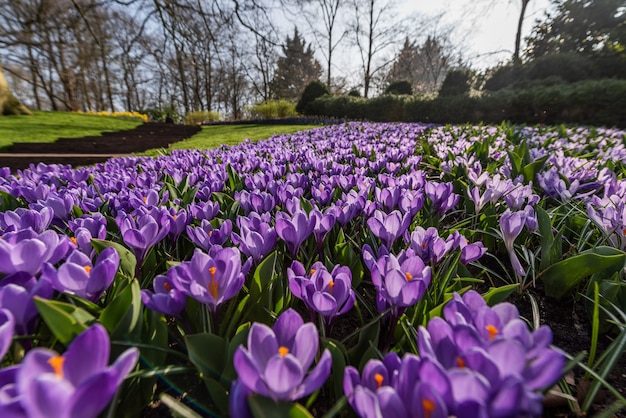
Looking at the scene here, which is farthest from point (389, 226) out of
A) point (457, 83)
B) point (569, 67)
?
point (569, 67)

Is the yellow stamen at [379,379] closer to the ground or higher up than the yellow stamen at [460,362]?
closer to the ground

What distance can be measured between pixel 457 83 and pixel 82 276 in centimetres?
2099

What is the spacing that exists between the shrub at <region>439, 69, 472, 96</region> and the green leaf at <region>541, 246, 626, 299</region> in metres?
19.6

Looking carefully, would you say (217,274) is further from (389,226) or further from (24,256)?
(389,226)

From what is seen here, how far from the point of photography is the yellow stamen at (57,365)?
0.42 meters

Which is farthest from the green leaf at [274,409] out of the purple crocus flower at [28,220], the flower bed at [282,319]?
the purple crocus flower at [28,220]

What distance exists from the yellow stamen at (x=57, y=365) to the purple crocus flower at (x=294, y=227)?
2.11ft

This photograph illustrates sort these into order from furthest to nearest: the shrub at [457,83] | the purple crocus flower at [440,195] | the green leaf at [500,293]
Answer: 1. the shrub at [457,83]
2. the purple crocus flower at [440,195]
3. the green leaf at [500,293]

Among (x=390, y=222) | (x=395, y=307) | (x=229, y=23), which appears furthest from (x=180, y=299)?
(x=229, y=23)

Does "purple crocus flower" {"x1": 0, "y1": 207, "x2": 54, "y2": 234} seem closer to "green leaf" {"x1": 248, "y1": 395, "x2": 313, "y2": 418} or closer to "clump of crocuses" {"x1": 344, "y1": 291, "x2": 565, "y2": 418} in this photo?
"green leaf" {"x1": 248, "y1": 395, "x2": 313, "y2": 418}

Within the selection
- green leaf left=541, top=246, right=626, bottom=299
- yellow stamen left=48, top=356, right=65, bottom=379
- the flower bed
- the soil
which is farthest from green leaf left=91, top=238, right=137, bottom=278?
the soil

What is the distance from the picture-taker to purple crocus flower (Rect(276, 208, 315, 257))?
3.34 feet

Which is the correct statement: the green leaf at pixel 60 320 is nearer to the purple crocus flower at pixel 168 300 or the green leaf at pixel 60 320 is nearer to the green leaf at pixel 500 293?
the purple crocus flower at pixel 168 300

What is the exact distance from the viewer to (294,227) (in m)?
1.03
